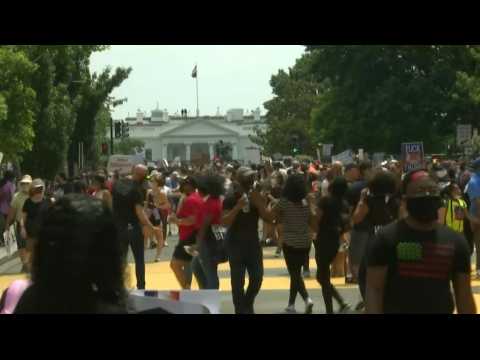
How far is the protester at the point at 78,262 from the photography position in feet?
10.6

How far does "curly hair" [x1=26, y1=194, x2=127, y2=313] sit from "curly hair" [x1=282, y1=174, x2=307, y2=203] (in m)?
8.30

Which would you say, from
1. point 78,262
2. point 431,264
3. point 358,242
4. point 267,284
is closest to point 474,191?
point 267,284

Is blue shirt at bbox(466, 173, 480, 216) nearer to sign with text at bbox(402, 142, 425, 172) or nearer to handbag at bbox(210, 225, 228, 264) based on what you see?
handbag at bbox(210, 225, 228, 264)

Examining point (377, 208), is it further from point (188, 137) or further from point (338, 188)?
point (188, 137)

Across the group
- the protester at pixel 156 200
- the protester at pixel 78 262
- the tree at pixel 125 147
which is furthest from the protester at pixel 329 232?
the tree at pixel 125 147

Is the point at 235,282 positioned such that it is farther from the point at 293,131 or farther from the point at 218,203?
the point at 293,131

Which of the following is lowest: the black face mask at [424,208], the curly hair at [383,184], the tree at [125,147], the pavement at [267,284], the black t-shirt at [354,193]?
the pavement at [267,284]

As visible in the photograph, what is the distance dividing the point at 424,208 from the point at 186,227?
22.4 feet

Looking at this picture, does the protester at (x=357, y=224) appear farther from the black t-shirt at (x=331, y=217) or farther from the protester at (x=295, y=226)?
the protester at (x=295, y=226)

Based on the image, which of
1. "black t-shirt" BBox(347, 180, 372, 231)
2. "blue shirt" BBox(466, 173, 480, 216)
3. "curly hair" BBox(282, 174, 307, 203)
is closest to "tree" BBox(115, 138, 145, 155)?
"blue shirt" BBox(466, 173, 480, 216)
